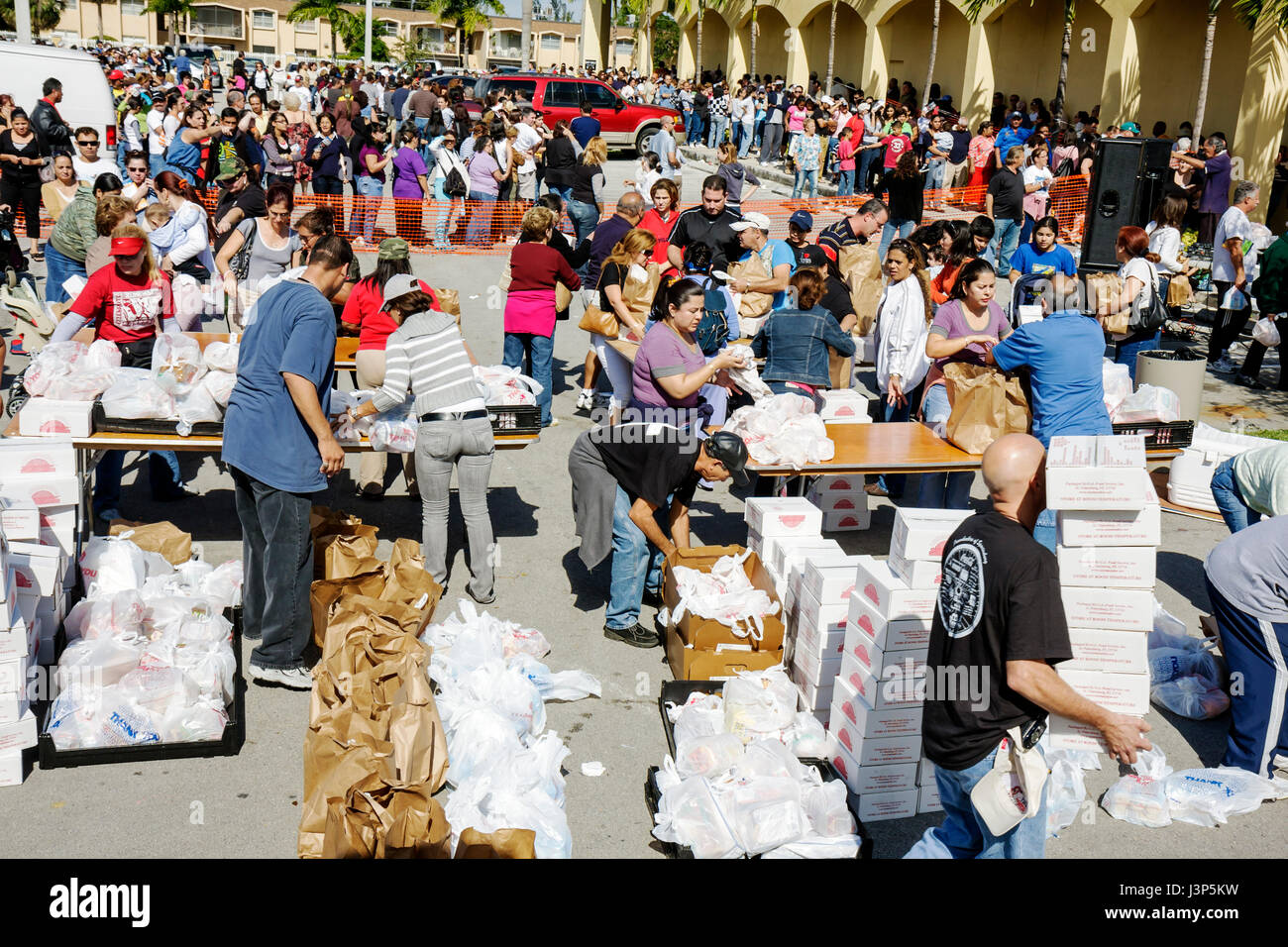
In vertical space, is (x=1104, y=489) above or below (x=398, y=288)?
below

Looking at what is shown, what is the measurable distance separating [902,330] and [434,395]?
12.3 ft

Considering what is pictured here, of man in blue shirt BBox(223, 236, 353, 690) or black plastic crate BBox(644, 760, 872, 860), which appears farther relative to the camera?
man in blue shirt BBox(223, 236, 353, 690)

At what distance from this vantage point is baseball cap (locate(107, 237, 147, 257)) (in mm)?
6750

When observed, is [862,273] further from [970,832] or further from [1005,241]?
[970,832]

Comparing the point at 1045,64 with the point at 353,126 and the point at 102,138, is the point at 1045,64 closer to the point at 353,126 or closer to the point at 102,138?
the point at 353,126

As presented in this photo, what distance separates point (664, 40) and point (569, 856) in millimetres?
53889

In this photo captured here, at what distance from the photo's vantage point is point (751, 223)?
10164 millimetres

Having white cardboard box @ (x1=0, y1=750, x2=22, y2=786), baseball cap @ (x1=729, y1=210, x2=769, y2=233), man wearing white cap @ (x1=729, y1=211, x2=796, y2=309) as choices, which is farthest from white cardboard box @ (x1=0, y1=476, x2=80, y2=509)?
baseball cap @ (x1=729, y1=210, x2=769, y2=233)

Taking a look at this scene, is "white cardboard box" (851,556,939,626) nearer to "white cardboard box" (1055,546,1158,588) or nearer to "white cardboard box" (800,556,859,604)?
"white cardboard box" (800,556,859,604)

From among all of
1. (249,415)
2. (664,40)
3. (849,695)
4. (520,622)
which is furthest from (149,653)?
(664,40)

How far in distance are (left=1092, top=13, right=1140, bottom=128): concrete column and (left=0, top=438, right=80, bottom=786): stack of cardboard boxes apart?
23208mm

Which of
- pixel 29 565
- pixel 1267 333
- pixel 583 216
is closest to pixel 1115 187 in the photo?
pixel 1267 333

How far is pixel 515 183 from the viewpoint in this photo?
17.9 m

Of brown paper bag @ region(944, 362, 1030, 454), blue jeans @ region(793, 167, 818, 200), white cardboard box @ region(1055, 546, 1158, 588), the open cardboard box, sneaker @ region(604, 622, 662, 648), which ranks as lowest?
sneaker @ region(604, 622, 662, 648)
